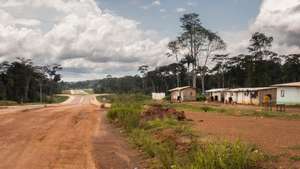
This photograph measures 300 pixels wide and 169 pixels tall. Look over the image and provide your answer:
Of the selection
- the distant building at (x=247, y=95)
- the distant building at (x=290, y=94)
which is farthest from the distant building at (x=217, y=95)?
the distant building at (x=290, y=94)

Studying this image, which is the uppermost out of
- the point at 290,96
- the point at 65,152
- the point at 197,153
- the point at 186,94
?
the point at 186,94

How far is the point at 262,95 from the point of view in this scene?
50.9 m

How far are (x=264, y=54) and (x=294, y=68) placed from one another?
12046 millimetres

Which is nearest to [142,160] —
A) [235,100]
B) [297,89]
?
[297,89]

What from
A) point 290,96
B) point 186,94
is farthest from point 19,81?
point 290,96

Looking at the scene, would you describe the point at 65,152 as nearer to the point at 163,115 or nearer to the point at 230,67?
the point at 163,115

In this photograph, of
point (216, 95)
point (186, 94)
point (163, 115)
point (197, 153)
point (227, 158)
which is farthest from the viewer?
point (186, 94)

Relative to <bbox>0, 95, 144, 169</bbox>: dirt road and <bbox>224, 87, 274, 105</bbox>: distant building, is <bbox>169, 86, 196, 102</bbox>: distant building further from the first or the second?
<bbox>0, 95, 144, 169</bbox>: dirt road

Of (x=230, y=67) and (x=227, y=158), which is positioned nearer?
(x=227, y=158)

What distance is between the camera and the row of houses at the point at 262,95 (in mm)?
42250

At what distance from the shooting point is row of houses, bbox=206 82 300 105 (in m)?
42.2

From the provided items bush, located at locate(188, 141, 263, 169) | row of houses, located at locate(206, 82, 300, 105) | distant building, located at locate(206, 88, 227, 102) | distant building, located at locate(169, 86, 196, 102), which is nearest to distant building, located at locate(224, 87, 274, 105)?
row of houses, located at locate(206, 82, 300, 105)

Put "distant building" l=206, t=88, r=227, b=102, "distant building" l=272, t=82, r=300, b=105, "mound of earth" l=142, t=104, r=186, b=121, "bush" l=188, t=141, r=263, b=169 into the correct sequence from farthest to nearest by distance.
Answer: "distant building" l=206, t=88, r=227, b=102 → "distant building" l=272, t=82, r=300, b=105 → "mound of earth" l=142, t=104, r=186, b=121 → "bush" l=188, t=141, r=263, b=169

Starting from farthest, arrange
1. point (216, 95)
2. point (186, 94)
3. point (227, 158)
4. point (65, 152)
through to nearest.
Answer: point (186, 94) < point (216, 95) < point (65, 152) < point (227, 158)
